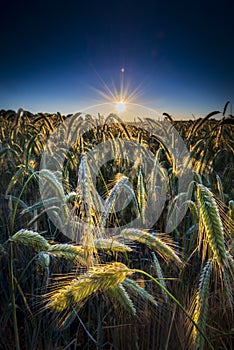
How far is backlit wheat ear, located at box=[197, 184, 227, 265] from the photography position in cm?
80

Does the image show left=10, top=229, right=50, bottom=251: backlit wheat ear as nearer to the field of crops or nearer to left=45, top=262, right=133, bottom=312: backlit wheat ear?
the field of crops

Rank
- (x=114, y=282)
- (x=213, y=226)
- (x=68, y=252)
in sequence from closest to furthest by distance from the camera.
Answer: (x=114, y=282)
(x=213, y=226)
(x=68, y=252)

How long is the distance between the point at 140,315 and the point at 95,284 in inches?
20.6

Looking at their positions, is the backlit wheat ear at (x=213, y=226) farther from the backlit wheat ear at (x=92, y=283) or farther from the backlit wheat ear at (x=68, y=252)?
the backlit wheat ear at (x=68, y=252)

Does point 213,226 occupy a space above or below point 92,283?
above

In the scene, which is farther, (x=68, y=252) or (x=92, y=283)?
(x=68, y=252)

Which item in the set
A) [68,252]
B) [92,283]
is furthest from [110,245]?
[92,283]

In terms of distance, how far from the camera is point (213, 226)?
0.83 m

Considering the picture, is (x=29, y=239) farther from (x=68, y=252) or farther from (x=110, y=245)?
(x=110, y=245)

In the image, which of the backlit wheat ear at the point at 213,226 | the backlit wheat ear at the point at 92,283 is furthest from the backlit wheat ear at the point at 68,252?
the backlit wheat ear at the point at 213,226

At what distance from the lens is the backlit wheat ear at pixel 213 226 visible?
800 mm

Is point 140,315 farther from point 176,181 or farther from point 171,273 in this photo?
point 176,181

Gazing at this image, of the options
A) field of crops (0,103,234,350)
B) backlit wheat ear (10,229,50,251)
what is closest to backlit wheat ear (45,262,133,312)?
field of crops (0,103,234,350)

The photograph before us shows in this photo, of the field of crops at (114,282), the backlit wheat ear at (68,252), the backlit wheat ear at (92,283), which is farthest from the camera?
the backlit wheat ear at (68,252)
